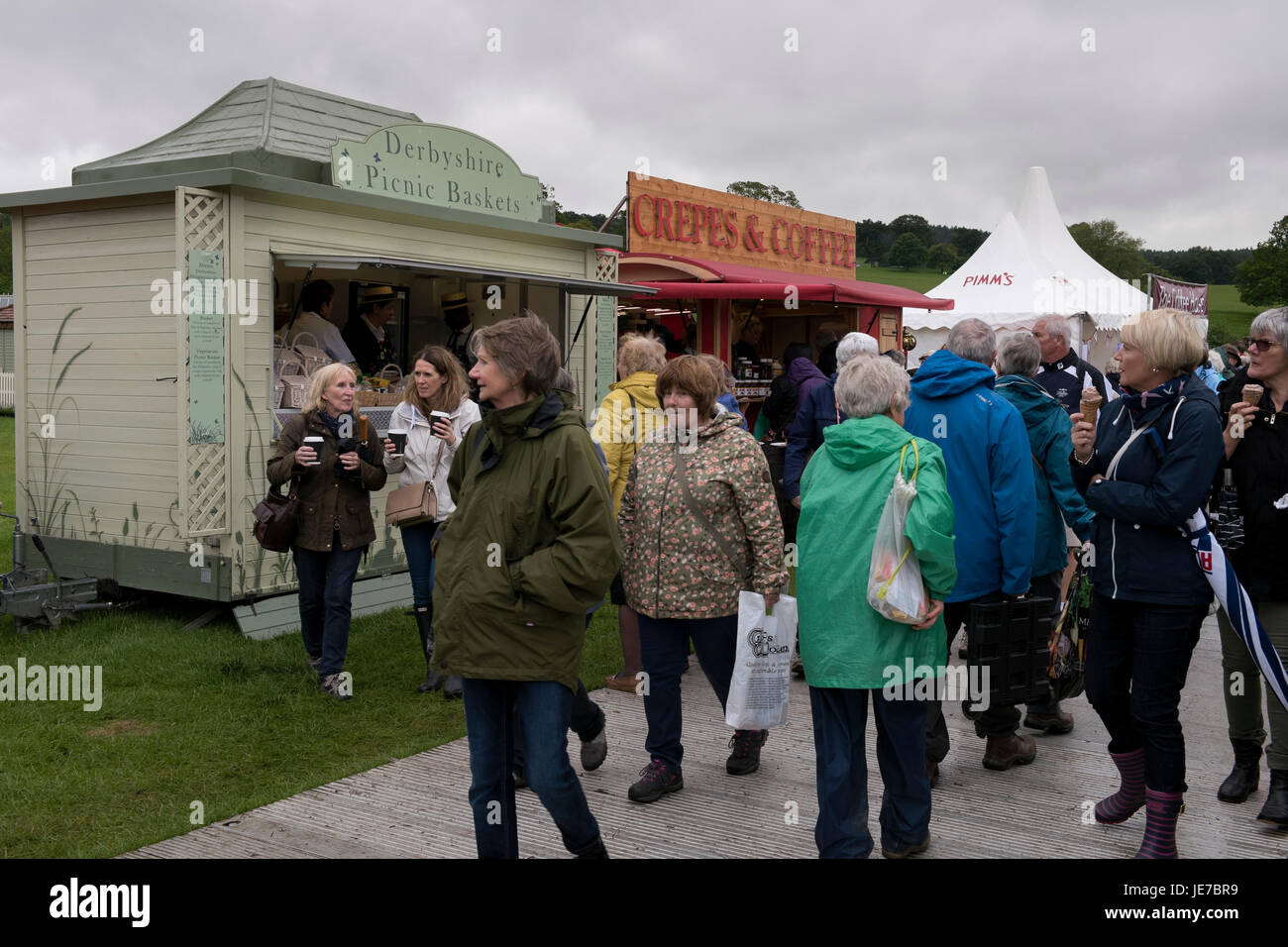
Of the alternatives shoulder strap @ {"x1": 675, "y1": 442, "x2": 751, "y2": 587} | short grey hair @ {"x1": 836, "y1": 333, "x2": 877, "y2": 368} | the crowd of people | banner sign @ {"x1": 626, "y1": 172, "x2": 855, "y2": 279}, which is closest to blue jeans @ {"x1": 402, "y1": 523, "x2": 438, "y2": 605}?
the crowd of people

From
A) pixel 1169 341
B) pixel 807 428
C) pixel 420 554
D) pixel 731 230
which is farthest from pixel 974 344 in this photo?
pixel 731 230

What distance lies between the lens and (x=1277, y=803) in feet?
15.0

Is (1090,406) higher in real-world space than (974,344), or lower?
lower

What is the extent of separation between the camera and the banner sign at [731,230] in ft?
54.1

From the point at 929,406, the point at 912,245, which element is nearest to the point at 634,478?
the point at 929,406

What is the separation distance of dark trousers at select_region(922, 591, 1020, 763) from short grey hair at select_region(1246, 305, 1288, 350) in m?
1.46

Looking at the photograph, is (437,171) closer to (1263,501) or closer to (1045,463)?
(1045,463)

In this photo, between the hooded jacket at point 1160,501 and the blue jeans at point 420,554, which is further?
the blue jeans at point 420,554

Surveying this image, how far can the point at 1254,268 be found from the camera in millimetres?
71875

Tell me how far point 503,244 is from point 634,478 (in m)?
5.41

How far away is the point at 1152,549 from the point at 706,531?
1660 mm

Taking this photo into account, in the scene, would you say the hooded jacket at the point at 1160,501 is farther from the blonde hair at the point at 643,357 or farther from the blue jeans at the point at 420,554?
the blue jeans at the point at 420,554

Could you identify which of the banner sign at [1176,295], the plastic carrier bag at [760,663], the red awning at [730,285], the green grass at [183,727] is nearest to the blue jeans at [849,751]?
the plastic carrier bag at [760,663]

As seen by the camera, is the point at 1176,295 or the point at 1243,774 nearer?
the point at 1243,774
